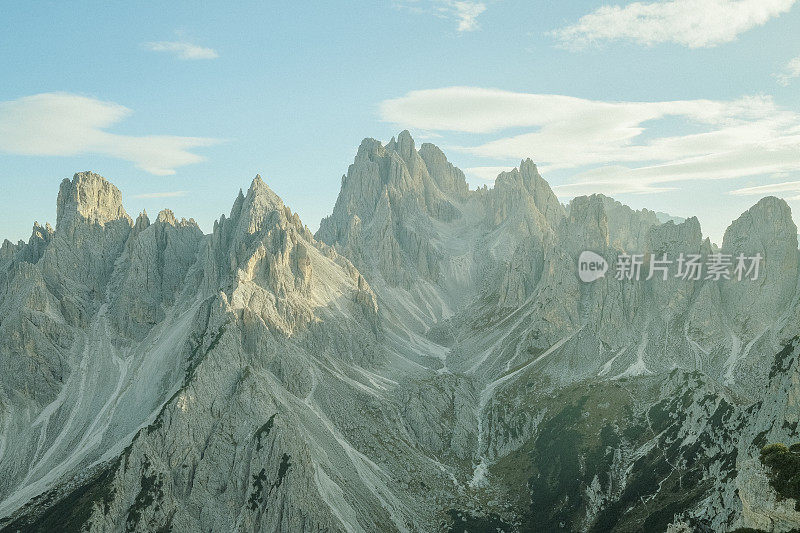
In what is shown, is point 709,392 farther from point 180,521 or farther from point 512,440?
point 180,521

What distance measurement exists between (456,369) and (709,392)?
90.7 m

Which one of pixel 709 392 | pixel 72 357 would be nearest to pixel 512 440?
pixel 709 392

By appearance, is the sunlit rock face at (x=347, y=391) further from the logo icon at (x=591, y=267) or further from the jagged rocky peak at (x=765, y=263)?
the logo icon at (x=591, y=267)

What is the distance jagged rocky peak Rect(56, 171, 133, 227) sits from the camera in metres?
189

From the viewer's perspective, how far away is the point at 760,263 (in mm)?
139875

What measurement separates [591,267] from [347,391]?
9390 centimetres

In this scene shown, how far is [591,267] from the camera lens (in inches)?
7032

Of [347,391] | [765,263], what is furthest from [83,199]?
[765,263]

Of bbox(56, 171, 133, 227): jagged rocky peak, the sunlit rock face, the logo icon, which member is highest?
bbox(56, 171, 133, 227): jagged rocky peak

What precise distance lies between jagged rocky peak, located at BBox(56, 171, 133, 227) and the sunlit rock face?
2.44 feet

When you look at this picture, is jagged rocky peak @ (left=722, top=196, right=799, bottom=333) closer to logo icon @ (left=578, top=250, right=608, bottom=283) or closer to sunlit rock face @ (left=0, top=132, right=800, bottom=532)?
sunlit rock face @ (left=0, top=132, right=800, bottom=532)

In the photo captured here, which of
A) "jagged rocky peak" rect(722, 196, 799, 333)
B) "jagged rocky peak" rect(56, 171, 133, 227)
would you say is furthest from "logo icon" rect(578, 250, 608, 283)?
"jagged rocky peak" rect(56, 171, 133, 227)

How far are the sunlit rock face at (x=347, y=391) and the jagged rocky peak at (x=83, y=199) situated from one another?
0.74 meters

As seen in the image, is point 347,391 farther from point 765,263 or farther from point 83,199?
point 83,199
